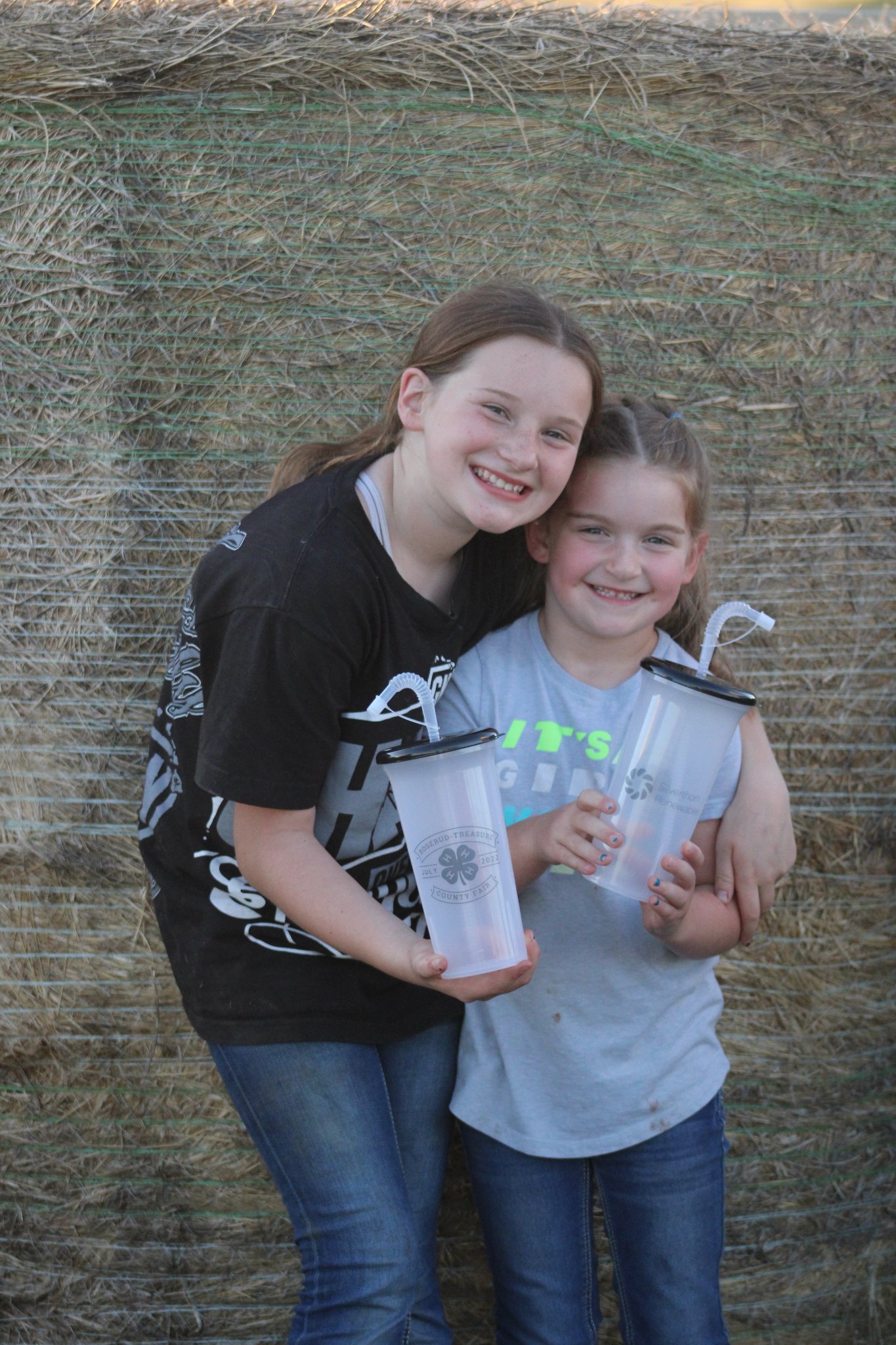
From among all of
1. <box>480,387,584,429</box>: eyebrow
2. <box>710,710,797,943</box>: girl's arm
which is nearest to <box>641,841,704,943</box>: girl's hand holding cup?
<box>710,710,797,943</box>: girl's arm

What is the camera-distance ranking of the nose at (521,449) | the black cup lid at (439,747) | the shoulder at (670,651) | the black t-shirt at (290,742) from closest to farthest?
1. the black cup lid at (439,747)
2. the black t-shirt at (290,742)
3. the nose at (521,449)
4. the shoulder at (670,651)

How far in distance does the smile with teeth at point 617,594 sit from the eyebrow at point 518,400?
9.2 inches

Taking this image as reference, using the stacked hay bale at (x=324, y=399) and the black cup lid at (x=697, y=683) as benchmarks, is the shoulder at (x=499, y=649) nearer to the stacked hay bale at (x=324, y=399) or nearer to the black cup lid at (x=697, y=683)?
the black cup lid at (x=697, y=683)

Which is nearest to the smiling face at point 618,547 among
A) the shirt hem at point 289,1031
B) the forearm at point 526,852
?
the forearm at point 526,852

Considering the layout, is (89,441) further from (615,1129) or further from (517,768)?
(615,1129)

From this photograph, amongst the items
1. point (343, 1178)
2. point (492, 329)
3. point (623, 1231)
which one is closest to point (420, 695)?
point (492, 329)

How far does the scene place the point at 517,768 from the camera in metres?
1.65

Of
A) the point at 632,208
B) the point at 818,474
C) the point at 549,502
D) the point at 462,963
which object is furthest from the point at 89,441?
the point at 818,474

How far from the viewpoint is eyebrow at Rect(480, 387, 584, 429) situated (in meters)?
1.52

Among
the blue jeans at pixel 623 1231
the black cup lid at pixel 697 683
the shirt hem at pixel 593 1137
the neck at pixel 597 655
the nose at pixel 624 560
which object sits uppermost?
the nose at pixel 624 560

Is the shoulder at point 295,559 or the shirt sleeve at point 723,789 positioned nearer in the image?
the shoulder at point 295,559

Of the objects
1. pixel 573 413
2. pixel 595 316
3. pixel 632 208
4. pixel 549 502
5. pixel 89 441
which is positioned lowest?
pixel 549 502

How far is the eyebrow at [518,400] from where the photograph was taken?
1.52 meters

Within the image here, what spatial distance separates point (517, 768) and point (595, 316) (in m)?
0.97
